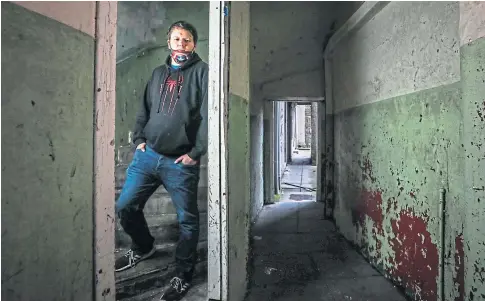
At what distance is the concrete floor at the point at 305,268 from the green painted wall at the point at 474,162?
918 mm

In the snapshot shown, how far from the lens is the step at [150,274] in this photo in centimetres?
216

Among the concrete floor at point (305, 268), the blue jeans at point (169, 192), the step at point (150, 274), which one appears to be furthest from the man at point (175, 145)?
the concrete floor at point (305, 268)

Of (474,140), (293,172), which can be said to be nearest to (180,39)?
(474,140)

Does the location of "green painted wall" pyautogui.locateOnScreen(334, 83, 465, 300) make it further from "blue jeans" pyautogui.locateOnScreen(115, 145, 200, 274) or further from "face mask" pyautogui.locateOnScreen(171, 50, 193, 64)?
"face mask" pyautogui.locateOnScreen(171, 50, 193, 64)

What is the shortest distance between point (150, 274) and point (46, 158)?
6.14ft

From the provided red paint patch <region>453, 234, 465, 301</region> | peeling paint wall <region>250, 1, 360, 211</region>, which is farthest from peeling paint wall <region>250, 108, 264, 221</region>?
red paint patch <region>453, 234, 465, 301</region>

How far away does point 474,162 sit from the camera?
53.1 inches

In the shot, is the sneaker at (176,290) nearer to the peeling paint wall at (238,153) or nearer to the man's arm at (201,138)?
the peeling paint wall at (238,153)

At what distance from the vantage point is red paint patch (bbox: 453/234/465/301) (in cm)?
159

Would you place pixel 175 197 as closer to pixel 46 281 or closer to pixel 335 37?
pixel 46 281

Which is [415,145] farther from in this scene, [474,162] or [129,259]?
[129,259]

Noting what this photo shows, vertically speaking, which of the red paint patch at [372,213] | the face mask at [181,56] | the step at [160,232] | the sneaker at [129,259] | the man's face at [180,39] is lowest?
the sneaker at [129,259]

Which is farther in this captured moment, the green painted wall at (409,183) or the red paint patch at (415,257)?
the red paint patch at (415,257)

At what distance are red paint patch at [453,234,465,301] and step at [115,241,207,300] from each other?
1.71 m
